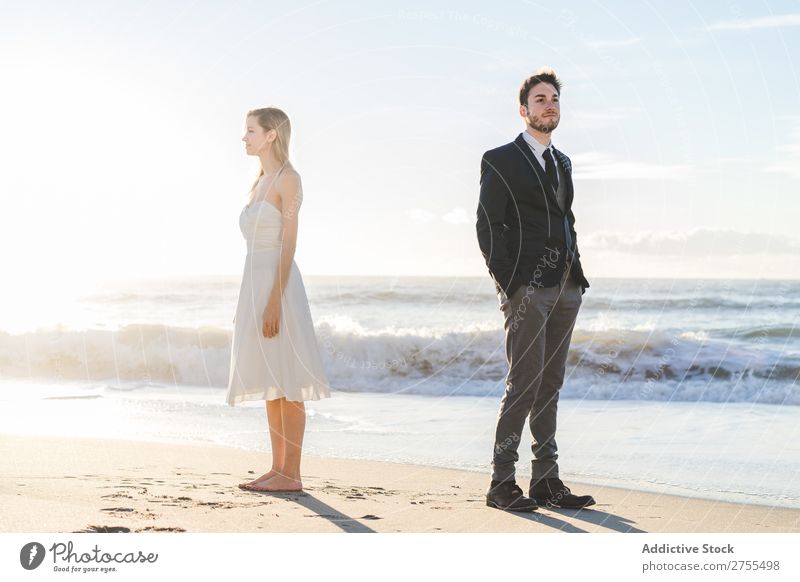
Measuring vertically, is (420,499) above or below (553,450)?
below

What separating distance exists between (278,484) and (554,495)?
1.55 m

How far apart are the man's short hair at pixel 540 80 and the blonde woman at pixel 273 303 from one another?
1.32 meters

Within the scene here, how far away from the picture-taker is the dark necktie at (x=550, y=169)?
16.4ft

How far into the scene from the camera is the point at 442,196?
980cm

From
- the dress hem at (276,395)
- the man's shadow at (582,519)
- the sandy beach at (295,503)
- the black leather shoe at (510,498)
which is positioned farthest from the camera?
the dress hem at (276,395)

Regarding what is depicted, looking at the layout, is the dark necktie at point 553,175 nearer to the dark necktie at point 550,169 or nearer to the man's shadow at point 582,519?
the dark necktie at point 550,169

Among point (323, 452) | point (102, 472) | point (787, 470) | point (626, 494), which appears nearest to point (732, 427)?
point (787, 470)

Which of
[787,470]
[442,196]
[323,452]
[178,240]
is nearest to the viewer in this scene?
[787,470]

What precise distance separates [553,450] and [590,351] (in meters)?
9.89

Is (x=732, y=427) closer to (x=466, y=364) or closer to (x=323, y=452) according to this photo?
(x=323, y=452)

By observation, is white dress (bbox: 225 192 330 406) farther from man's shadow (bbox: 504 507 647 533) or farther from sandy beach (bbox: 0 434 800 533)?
man's shadow (bbox: 504 507 647 533)

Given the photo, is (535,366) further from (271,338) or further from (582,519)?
(271,338)
